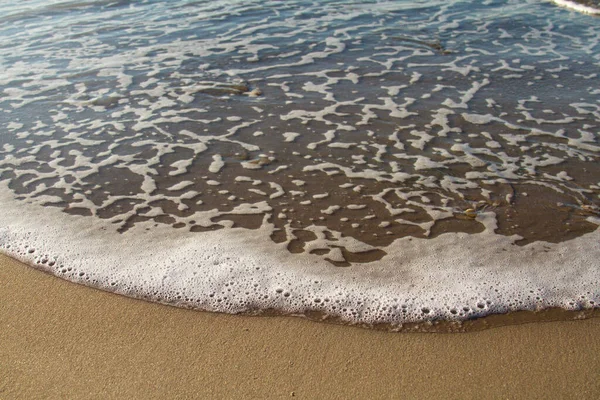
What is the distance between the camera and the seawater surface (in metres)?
3.60

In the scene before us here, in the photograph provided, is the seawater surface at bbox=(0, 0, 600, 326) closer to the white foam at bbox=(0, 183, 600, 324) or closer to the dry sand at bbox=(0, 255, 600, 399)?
the white foam at bbox=(0, 183, 600, 324)

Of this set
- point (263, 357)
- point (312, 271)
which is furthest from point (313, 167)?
point (263, 357)

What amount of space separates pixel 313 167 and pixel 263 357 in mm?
2315

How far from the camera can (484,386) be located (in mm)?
2828

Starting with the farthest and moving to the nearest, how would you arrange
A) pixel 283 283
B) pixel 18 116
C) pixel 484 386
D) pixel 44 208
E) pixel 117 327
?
pixel 18 116
pixel 44 208
pixel 283 283
pixel 117 327
pixel 484 386

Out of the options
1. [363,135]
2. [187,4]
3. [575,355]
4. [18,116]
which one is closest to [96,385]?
[575,355]

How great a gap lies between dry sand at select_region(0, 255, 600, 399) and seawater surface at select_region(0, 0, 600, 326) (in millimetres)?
179

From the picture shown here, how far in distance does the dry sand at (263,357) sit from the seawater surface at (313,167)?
0.59 ft

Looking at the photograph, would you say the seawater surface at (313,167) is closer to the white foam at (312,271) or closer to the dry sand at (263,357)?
the white foam at (312,271)

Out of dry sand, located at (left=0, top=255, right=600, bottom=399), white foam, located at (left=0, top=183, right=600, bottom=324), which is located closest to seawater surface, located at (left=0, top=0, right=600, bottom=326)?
white foam, located at (left=0, top=183, right=600, bottom=324)

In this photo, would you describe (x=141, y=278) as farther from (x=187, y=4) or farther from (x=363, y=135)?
(x=187, y=4)

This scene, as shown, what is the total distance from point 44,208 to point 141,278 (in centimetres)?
139

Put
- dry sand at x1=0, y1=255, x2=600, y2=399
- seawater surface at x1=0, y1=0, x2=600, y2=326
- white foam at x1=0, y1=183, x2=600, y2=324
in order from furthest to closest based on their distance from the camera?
1. seawater surface at x1=0, y1=0, x2=600, y2=326
2. white foam at x1=0, y1=183, x2=600, y2=324
3. dry sand at x1=0, y1=255, x2=600, y2=399

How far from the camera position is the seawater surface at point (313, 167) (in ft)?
11.8
